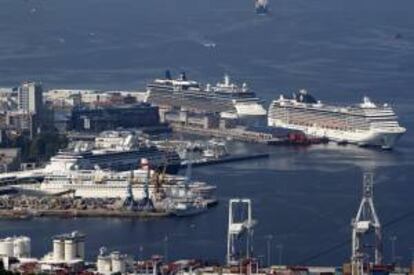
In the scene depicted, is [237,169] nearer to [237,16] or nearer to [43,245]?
[43,245]

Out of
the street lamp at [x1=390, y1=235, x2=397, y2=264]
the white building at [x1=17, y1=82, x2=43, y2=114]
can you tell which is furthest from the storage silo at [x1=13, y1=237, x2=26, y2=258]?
the white building at [x1=17, y1=82, x2=43, y2=114]

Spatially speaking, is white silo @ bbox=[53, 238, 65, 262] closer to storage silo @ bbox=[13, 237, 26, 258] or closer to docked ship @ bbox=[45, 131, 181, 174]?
storage silo @ bbox=[13, 237, 26, 258]

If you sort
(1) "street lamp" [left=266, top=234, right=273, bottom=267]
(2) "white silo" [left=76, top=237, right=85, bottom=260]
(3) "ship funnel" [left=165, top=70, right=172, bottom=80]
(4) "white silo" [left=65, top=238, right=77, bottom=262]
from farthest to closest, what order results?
(3) "ship funnel" [left=165, top=70, right=172, bottom=80]
(1) "street lamp" [left=266, top=234, right=273, bottom=267]
(2) "white silo" [left=76, top=237, right=85, bottom=260]
(4) "white silo" [left=65, top=238, right=77, bottom=262]

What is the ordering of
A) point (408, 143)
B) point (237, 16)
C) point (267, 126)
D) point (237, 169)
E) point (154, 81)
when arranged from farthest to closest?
point (237, 16)
point (154, 81)
point (267, 126)
point (408, 143)
point (237, 169)

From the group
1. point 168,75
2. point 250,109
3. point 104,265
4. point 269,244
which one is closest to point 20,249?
point 104,265

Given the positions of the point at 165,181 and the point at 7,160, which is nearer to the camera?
the point at 165,181

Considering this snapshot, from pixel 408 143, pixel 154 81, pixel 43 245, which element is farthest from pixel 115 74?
pixel 43 245
